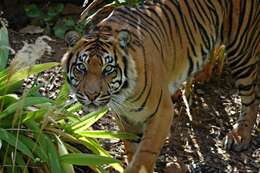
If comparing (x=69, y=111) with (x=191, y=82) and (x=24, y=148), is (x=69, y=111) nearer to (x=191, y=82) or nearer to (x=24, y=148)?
(x=24, y=148)

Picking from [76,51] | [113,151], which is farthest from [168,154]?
[76,51]

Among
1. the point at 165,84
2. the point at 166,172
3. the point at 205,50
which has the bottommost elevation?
the point at 166,172

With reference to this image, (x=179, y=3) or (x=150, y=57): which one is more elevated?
(x=179, y=3)

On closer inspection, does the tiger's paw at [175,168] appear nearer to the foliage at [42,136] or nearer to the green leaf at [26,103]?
the foliage at [42,136]

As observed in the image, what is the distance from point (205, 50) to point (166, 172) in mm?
852

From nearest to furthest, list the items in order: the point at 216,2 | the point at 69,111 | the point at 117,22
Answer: the point at 117,22 → the point at 69,111 → the point at 216,2

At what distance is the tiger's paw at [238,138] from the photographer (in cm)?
453

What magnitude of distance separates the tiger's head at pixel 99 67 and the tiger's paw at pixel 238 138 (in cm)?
132

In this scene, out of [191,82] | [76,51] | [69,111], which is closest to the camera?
[76,51]

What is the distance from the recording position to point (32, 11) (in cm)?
575

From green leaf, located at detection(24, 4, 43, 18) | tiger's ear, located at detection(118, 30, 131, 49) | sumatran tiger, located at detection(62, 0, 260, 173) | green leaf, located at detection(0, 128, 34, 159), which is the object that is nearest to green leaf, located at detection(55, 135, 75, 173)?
green leaf, located at detection(0, 128, 34, 159)

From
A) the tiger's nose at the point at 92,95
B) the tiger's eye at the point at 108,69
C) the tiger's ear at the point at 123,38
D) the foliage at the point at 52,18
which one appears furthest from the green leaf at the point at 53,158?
the foliage at the point at 52,18

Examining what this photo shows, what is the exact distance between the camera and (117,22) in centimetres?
365

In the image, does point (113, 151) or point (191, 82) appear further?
point (191, 82)
